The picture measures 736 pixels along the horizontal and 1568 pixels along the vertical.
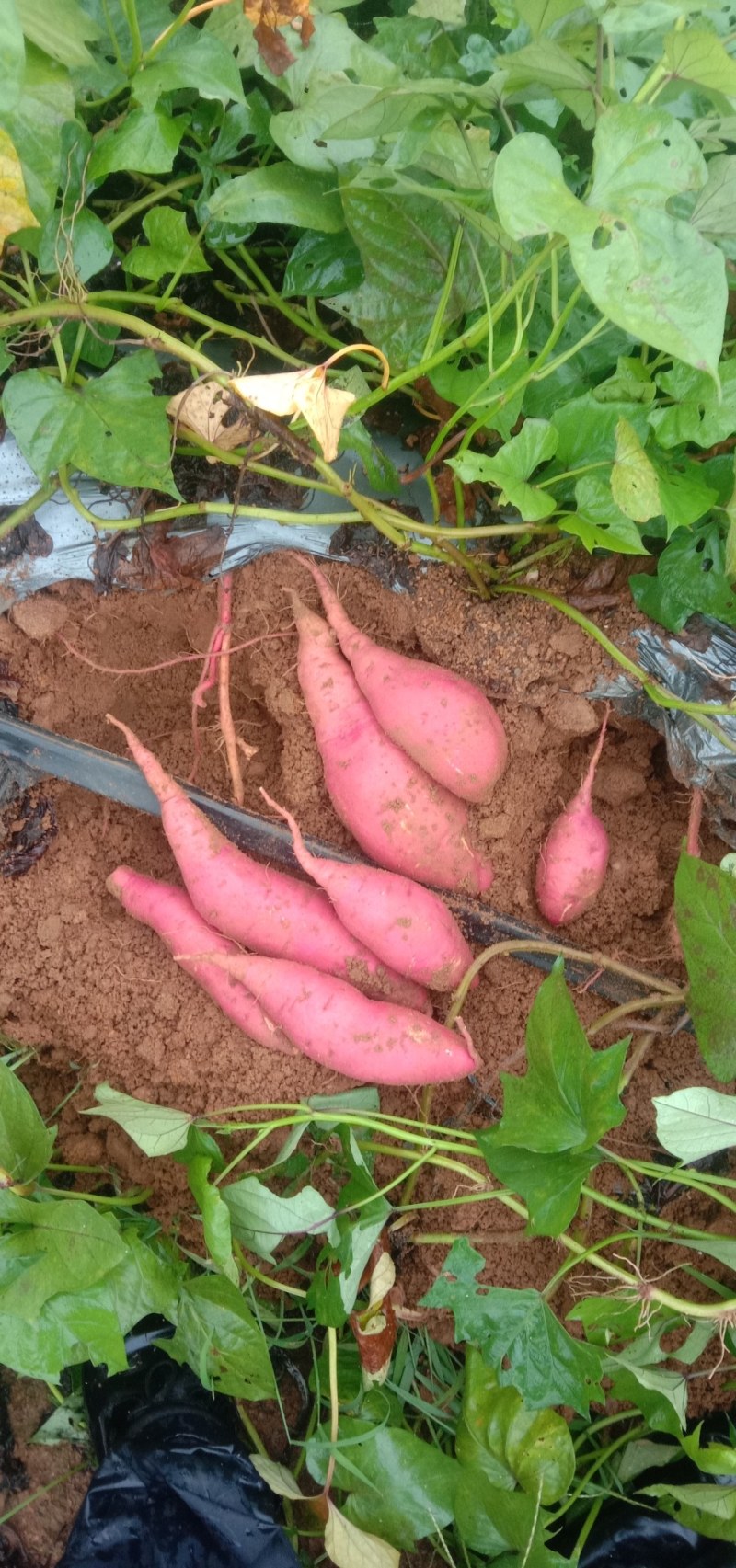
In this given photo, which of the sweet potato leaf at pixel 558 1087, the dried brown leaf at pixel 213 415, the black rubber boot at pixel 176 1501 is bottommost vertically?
the black rubber boot at pixel 176 1501

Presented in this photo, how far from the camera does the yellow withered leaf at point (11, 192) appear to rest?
0.87 m

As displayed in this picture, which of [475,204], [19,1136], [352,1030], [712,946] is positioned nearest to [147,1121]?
[19,1136]

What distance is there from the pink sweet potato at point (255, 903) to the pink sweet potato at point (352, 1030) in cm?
5

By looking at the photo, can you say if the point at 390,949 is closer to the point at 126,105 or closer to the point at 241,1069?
the point at 241,1069

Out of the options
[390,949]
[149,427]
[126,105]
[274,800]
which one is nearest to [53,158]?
[126,105]

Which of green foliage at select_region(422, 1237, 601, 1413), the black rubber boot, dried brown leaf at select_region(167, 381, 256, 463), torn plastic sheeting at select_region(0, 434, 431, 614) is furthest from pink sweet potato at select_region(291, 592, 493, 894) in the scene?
the black rubber boot

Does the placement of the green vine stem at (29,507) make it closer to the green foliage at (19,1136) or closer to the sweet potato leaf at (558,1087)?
the green foliage at (19,1136)

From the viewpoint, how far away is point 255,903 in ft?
4.11

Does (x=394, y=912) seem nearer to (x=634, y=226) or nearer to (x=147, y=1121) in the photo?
(x=147, y=1121)

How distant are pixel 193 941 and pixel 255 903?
9 centimetres

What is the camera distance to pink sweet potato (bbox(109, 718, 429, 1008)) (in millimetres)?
1246

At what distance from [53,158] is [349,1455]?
55.1 inches

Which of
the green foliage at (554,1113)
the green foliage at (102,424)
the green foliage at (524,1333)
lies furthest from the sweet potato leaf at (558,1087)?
the green foliage at (102,424)

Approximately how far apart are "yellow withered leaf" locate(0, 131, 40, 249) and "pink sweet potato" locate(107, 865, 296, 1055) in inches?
28.1
